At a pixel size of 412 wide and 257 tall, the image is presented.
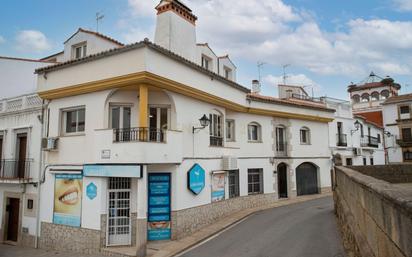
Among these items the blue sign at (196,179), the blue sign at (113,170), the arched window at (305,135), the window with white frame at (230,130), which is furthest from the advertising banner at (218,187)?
the arched window at (305,135)

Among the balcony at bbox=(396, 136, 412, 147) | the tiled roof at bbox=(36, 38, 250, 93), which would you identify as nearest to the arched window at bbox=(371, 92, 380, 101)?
the balcony at bbox=(396, 136, 412, 147)

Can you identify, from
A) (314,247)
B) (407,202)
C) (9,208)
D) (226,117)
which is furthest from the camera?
(226,117)

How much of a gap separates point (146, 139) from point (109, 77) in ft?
10.0

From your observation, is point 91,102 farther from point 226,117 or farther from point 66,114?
point 226,117

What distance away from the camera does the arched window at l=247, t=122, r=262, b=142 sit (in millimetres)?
19112

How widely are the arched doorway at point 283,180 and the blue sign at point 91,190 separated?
1352cm

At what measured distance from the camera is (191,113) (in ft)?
44.5

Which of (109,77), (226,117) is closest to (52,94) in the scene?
(109,77)

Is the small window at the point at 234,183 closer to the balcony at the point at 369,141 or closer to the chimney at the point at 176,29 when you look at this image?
the chimney at the point at 176,29

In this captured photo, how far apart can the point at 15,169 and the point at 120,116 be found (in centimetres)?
733

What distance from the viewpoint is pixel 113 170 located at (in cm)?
1120

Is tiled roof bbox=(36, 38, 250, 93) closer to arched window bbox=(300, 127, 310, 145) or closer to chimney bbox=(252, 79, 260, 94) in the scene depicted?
arched window bbox=(300, 127, 310, 145)

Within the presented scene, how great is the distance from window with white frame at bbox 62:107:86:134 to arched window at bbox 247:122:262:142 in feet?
34.3

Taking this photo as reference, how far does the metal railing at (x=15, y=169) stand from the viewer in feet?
47.3
